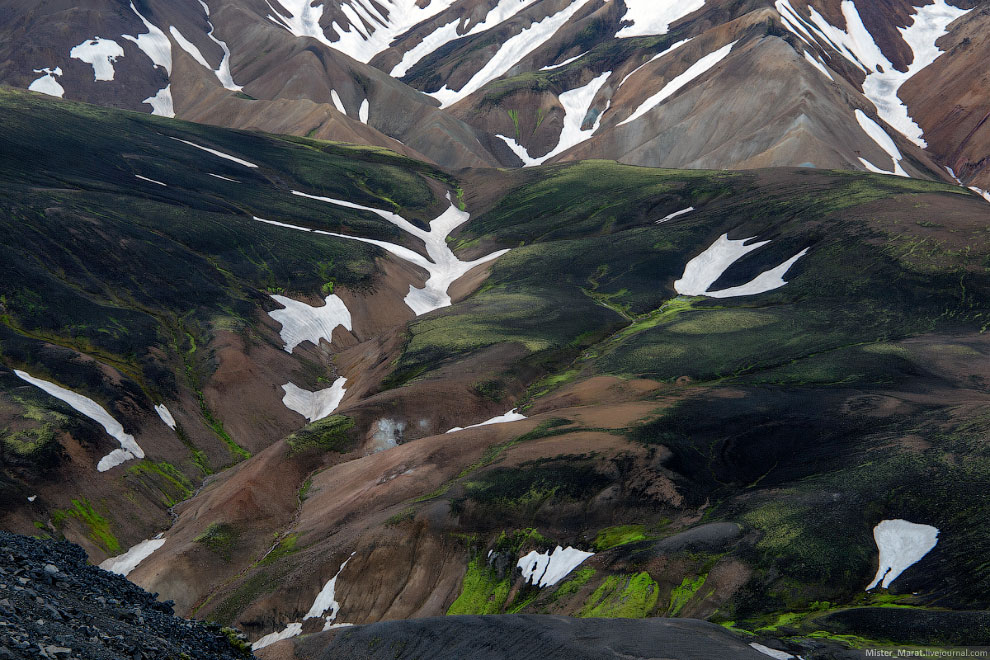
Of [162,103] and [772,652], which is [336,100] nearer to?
[162,103]

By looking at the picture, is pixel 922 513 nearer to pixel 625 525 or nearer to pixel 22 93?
pixel 625 525

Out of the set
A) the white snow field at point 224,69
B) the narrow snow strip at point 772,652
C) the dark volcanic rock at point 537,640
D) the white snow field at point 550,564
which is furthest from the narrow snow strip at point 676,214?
the white snow field at point 224,69

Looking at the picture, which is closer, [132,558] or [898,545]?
[898,545]

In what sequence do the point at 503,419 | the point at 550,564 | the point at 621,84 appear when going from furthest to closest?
1. the point at 621,84
2. the point at 503,419
3. the point at 550,564

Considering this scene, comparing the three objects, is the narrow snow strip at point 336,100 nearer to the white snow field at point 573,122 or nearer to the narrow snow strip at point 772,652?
the white snow field at point 573,122

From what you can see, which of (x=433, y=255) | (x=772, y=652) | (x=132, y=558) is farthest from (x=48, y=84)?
(x=772, y=652)

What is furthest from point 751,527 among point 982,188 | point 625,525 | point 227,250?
point 982,188
